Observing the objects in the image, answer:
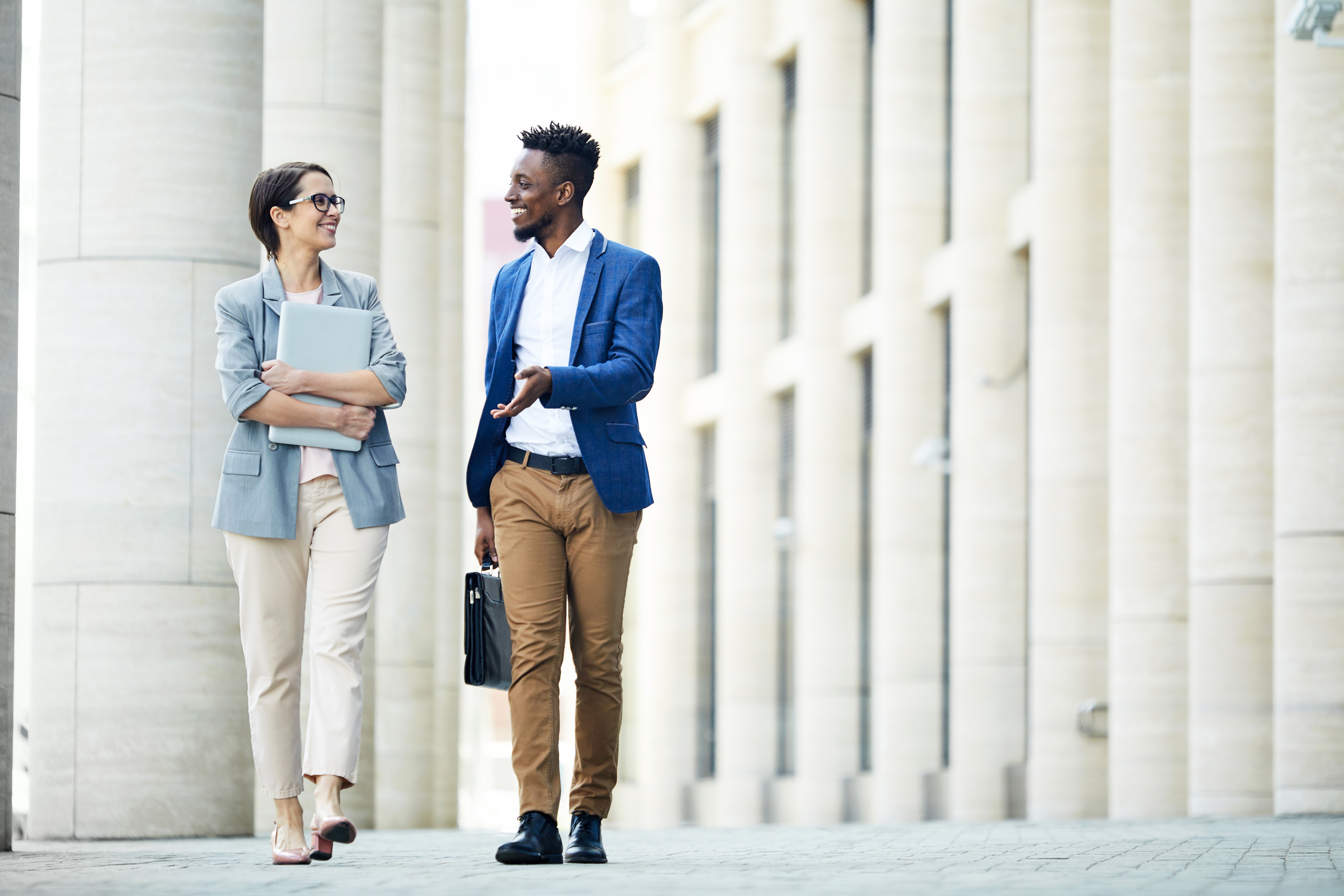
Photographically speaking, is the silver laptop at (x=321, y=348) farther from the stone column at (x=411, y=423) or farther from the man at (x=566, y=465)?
the stone column at (x=411, y=423)

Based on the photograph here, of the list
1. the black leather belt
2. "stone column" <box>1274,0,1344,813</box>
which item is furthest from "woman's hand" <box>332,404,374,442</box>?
"stone column" <box>1274,0,1344,813</box>

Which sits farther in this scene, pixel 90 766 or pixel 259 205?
pixel 90 766

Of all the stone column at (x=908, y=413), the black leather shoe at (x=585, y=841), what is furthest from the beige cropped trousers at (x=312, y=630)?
the stone column at (x=908, y=413)

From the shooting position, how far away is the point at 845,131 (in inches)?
1030

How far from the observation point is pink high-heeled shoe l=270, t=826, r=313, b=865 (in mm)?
6039

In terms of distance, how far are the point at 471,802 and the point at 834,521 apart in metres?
25.4

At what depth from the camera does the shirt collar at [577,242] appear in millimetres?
6328

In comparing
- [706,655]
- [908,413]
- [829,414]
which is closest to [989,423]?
[908,413]

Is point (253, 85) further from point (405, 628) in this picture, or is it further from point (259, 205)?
point (405, 628)

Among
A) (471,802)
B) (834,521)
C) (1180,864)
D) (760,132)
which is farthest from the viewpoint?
(471,802)

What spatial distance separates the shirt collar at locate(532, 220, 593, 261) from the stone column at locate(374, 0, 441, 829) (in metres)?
10.4

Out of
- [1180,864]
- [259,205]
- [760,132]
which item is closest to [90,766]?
[259,205]

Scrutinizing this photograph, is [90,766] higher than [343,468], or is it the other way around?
[343,468]

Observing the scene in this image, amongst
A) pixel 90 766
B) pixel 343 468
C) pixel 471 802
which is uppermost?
pixel 343 468
